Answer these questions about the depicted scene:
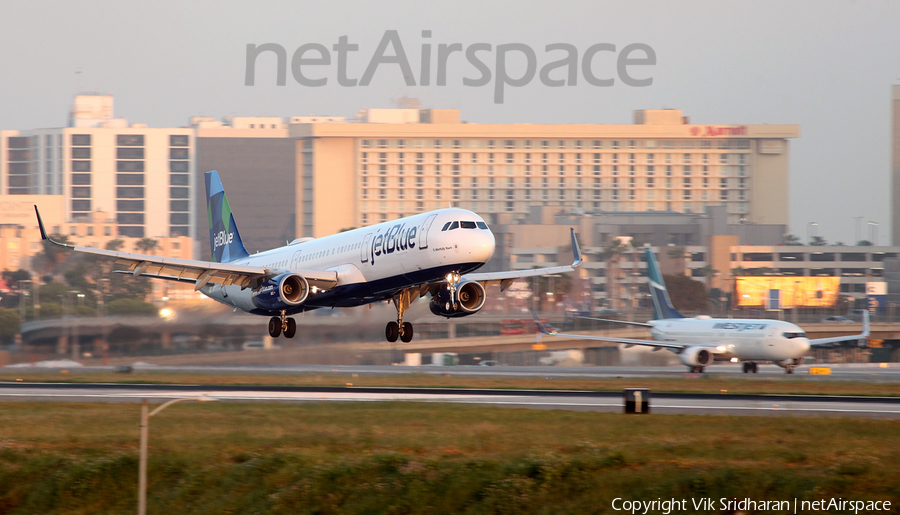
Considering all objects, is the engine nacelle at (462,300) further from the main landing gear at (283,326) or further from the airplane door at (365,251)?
the main landing gear at (283,326)

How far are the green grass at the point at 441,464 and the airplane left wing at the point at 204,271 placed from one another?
13304 millimetres

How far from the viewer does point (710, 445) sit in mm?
27406

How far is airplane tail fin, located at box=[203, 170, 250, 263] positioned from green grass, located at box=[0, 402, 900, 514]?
2861 cm

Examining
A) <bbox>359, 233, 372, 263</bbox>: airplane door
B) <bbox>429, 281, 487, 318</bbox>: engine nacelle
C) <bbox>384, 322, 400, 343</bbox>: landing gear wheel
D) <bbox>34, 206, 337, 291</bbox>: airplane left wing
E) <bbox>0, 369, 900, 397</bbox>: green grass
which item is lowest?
<bbox>0, 369, 900, 397</bbox>: green grass

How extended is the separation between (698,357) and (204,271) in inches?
1409

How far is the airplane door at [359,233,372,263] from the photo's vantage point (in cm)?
4506

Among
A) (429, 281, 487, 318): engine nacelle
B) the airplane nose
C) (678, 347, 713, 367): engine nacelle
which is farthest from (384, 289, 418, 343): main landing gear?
(678, 347, 713, 367): engine nacelle

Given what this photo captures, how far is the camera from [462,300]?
45375mm

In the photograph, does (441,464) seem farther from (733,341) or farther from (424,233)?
(733,341)

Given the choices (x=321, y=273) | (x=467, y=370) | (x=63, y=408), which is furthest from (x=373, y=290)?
(x=467, y=370)

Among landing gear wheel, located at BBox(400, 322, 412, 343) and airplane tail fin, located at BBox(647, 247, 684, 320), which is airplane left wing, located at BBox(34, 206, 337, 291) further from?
airplane tail fin, located at BBox(647, 247, 684, 320)

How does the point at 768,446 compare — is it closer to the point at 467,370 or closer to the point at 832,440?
the point at 832,440

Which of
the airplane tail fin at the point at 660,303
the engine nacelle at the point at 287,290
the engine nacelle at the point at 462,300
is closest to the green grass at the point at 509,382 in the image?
the engine nacelle at the point at 462,300

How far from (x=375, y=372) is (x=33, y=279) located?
112 metres
